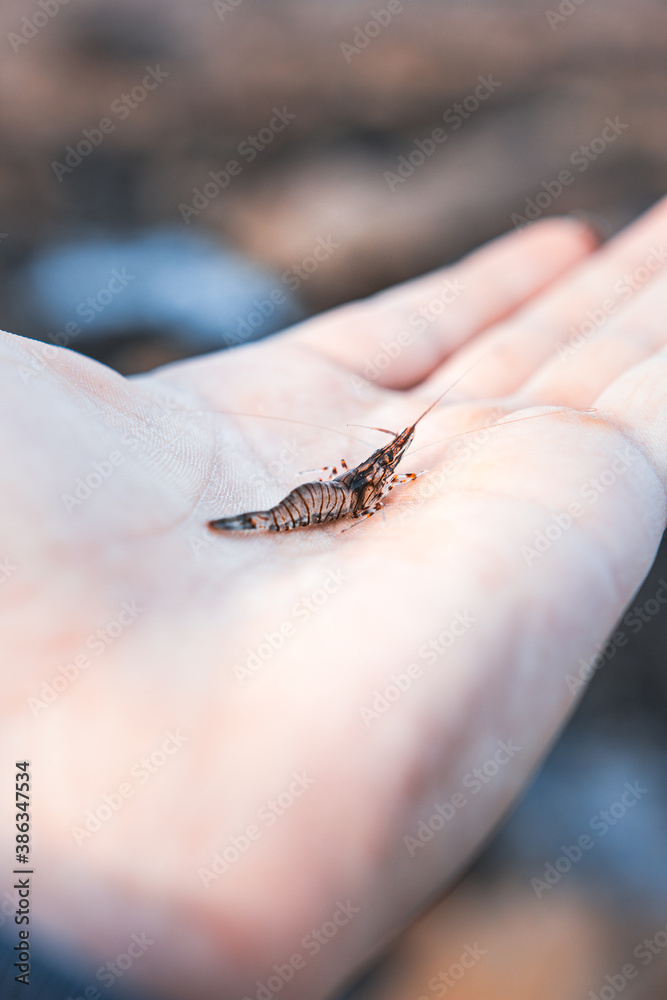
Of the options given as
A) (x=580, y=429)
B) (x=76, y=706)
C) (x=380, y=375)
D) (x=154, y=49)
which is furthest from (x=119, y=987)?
(x=154, y=49)

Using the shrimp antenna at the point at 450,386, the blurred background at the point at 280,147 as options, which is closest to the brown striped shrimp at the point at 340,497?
the shrimp antenna at the point at 450,386

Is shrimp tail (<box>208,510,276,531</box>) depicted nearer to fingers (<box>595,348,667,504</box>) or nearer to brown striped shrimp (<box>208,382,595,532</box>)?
brown striped shrimp (<box>208,382,595,532</box>)

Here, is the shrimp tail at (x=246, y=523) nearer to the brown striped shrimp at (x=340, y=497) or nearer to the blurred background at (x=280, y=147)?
the brown striped shrimp at (x=340, y=497)

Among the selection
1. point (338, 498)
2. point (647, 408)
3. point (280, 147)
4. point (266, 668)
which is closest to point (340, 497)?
point (338, 498)

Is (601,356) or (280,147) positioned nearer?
(601,356)

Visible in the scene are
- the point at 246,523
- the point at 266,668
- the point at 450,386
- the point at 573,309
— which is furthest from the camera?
the point at 573,309

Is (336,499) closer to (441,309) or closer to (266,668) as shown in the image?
(266,668)
